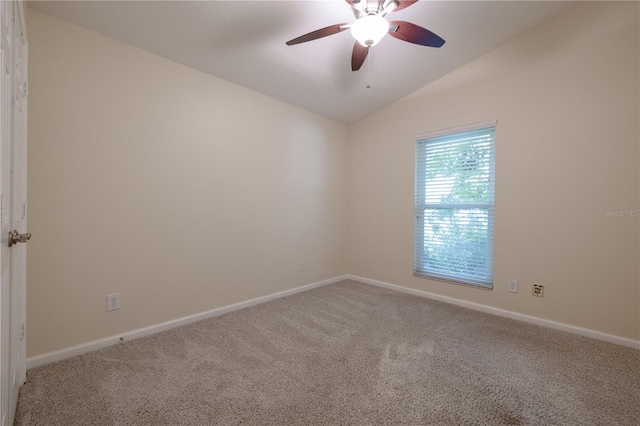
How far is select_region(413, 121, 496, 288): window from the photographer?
2861mm

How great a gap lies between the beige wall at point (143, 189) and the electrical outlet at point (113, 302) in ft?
0.11

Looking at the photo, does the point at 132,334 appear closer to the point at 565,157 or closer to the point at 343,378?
the point at 343,378

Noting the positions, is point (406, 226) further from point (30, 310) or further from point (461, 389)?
point (30, 310)

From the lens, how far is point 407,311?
2.82 m

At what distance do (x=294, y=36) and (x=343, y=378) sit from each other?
2519mm

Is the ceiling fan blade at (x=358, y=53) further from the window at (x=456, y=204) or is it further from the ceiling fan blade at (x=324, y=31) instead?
the window at (x=456, y=204)

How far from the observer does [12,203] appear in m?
1.32

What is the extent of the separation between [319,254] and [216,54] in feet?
8.07

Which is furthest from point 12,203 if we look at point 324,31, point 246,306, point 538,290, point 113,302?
point 538,290

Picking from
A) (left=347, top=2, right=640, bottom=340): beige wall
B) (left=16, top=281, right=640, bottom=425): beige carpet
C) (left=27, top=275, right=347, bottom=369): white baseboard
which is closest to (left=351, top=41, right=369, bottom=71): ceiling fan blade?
(left=347, top=2, right=640, bottom=340): beige wall

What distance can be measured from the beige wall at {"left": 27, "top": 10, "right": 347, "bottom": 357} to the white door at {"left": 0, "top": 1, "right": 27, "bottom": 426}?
0.62 feet

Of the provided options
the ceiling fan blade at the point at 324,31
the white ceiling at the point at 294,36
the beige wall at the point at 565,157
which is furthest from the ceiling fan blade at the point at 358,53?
the beige wall at the point at 565,157

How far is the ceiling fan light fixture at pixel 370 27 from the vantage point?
158 centimetres

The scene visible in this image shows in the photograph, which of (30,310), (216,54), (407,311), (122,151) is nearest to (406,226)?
(407,311)
